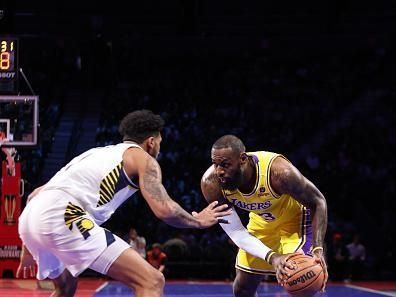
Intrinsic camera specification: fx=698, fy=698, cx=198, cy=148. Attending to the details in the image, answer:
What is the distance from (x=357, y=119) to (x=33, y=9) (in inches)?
427

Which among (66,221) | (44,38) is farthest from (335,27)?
(66,221)

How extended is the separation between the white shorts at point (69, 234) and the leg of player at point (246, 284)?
1859mm

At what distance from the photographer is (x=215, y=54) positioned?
2258 centimetres

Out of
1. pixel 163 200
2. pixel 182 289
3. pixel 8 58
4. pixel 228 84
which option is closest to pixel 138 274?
pixel 163 200

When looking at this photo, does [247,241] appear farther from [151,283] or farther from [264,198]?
[151,283]

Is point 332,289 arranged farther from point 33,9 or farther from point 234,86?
point 33,9

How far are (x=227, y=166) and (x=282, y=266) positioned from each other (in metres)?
0.90

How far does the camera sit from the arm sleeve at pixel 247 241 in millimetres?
5750

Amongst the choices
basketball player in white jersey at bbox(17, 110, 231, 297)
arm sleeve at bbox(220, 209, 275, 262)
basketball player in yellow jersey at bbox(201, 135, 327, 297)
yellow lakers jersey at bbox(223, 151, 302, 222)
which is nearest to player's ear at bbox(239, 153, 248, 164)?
basketball player in yellow jersey at bbox(201, 135, 327, 297)

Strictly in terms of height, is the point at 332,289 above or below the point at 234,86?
below

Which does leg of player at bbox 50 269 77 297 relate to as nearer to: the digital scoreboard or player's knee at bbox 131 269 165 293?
player's knee at bbox 131 269 165 293

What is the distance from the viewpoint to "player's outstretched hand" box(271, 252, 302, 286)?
5.39m

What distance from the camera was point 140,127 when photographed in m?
4.93

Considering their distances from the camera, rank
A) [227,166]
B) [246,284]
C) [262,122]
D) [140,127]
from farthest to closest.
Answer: [262,122] < [246,284] < [227,166] < [140,127]
